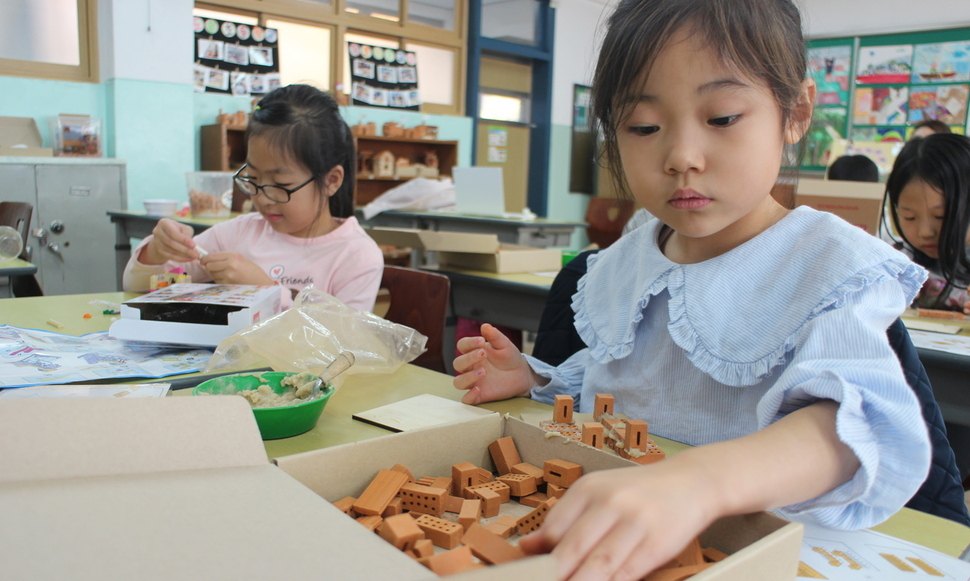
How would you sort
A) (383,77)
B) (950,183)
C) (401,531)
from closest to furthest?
1. (401,531)
2. (950,183)
3. (383,77)

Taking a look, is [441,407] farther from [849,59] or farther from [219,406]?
[849,59]

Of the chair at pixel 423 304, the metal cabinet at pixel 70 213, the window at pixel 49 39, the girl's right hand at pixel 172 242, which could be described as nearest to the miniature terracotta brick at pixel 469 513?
the chair at pixel 423 304

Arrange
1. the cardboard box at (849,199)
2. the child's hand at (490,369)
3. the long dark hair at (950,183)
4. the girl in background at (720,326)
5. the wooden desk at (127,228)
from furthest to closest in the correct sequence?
the wooden desk at (127,228), the cardboard box at (849,199), the long dark hair at (950,183), the child's hand at (490,369), the girl in background at (720,326)

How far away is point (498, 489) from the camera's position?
689 millimetres

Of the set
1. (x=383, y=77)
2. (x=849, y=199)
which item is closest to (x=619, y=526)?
(x=849, y=199)

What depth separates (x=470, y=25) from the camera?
7.05 meters

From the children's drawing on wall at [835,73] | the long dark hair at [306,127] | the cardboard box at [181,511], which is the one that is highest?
the children's drawing on wall at [835,73]

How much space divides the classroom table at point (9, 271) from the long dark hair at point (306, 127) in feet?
3.33

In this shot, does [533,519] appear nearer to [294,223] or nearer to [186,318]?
[186,318]

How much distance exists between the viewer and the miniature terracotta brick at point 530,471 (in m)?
0.71

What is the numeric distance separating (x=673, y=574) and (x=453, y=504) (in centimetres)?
23

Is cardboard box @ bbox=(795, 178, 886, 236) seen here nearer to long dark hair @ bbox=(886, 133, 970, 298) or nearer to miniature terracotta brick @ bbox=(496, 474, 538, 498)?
long dark hair @ bbox=(886, 133, 970, 298)

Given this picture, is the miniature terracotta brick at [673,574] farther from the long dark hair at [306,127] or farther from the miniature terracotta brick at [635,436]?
the long dark hair at [306,127]

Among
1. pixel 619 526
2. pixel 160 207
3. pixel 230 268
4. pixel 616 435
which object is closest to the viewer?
pixel 619 526
